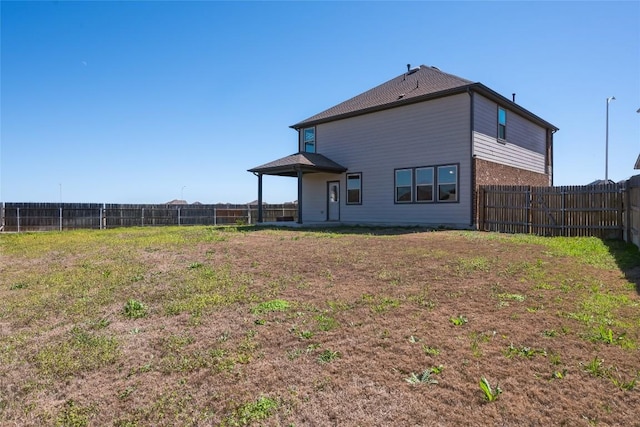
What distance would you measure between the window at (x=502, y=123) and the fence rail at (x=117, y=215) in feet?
40.9

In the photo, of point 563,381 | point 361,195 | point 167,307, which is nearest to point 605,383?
point 563,381

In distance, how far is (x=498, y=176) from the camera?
15.5 metres

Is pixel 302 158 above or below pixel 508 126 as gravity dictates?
below

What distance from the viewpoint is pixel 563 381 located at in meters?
2.99

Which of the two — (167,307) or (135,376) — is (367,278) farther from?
(135,376)

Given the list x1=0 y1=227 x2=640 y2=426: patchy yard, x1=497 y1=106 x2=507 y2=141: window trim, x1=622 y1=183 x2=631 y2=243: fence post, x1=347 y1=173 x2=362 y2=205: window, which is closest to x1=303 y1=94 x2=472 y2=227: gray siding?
x1=347 y1=173 x2=362 y2=205: window

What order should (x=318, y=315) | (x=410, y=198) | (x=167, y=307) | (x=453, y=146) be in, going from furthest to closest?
(x=410, y=198), (x=453, y=146), (x=167, y=307), (x=318, y=315)

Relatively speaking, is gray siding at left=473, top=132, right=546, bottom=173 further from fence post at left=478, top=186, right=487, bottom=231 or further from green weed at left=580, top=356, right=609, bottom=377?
green weed at left=580, top=356, right=609, bottom=377

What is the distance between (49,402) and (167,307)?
2027mm

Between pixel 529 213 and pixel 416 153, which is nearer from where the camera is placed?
pixel 529 213

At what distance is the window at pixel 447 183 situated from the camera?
48.3 feet

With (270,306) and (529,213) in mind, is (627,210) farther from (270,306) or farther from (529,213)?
(270,306)

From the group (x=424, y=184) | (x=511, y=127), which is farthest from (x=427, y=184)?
(x=511, y=127)

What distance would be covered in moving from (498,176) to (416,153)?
3.32m
